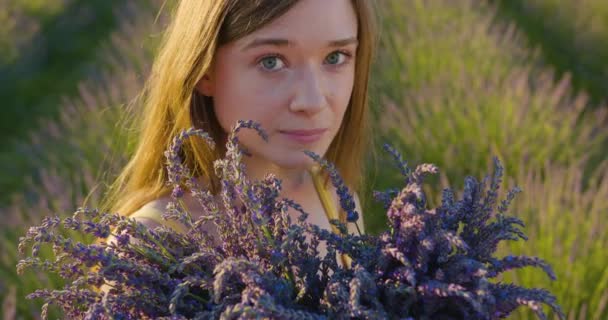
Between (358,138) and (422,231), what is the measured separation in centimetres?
111

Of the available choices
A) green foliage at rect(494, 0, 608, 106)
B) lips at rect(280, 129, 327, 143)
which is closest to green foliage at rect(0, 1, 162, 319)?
lips at rect(280, 129, 327, 143)

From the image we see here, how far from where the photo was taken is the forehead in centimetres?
176

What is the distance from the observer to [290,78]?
5.86 feet

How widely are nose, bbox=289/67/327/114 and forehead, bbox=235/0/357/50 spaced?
67 millimetres

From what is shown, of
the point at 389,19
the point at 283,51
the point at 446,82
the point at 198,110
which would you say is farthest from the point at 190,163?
the point at 389,19

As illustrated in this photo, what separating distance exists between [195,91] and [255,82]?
0.25m

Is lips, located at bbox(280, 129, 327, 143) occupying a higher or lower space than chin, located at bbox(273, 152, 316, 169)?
higher

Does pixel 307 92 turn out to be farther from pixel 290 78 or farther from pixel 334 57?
pixel 334 57

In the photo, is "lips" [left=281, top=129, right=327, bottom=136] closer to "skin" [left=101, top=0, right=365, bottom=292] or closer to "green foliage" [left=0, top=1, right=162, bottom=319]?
"skin" [left=101, top=0, right=365, bottom=292]

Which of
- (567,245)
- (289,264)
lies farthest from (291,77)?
(567,245)

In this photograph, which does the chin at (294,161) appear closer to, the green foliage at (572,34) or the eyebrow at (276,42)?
Result: the eyebrow at (276,42)

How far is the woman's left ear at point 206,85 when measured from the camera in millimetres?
1949

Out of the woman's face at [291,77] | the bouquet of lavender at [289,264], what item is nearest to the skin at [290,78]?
the woman's face at [291,77]

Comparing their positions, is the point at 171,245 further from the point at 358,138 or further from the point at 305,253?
the point at 358,138
